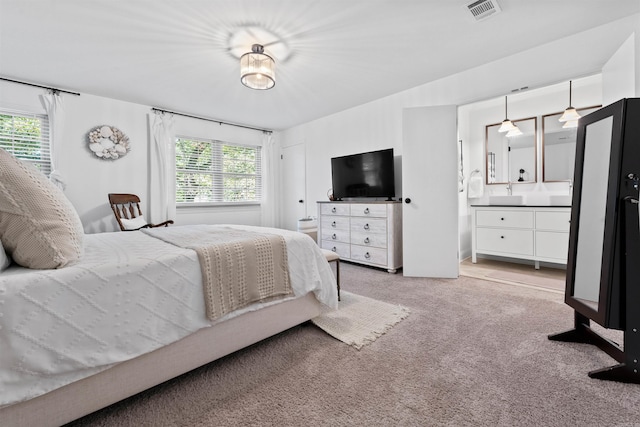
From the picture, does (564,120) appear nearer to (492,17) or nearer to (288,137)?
(492,17)

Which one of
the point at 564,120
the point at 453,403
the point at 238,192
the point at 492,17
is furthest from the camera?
the point at 238,192

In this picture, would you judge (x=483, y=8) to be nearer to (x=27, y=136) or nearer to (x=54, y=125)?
(x=54, y=125)

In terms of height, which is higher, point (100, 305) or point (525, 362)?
point (100, 305)

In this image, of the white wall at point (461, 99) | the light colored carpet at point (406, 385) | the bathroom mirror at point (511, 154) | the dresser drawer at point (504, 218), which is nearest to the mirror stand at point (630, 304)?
the light colored carpet at point (406, 385)

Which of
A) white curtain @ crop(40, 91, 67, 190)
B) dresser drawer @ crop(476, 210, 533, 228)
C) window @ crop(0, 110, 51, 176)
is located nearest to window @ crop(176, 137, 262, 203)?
white curtain @ crop(40, 91, 67, 190)

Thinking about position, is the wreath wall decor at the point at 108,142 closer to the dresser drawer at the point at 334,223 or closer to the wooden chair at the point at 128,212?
the wooden chair at the point at 128,212

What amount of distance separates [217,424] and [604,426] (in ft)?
5.14

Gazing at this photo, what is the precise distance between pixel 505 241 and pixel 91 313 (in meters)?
4.29

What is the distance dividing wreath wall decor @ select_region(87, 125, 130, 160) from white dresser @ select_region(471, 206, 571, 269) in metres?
5.07

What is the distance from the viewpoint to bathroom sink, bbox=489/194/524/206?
3750 mm

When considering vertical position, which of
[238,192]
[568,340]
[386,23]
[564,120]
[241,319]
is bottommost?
[568,340]

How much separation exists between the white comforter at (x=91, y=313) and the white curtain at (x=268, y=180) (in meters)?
4.02

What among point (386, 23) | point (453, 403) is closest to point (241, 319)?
point (453, 403)

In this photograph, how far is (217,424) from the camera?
1.14 meters
